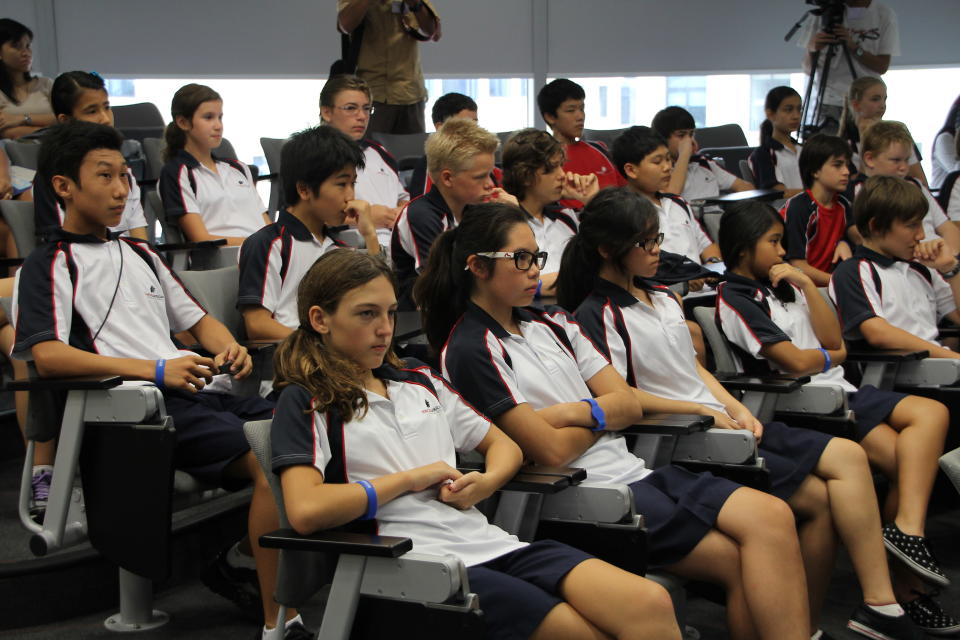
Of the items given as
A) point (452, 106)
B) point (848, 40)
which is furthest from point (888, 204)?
point (848, 40)

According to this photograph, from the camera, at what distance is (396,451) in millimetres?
1890

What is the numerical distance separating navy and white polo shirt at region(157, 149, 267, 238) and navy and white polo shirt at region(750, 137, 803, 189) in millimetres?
2884

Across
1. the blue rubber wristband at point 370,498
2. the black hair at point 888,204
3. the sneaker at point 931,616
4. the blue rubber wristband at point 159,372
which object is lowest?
the sneaker at point 931,616

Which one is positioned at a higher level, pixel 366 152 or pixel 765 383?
pixel 366 152

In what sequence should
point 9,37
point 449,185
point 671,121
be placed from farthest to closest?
point 671,121
point 9,37
point 449,185

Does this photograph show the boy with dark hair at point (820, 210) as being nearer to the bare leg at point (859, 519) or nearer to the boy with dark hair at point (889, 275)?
the boy with dark hair at point (889, 275)

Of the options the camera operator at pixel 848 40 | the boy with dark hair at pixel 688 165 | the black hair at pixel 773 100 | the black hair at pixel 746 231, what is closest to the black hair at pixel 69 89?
the black hair at pixel 746 231

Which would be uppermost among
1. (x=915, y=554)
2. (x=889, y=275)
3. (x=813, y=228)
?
(x=813, y=228)

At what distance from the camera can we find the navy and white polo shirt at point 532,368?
2158 mm

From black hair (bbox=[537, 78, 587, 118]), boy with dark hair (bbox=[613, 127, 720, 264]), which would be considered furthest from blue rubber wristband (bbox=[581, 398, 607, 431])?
black hair (bbox=[537, 78, 587, 118])

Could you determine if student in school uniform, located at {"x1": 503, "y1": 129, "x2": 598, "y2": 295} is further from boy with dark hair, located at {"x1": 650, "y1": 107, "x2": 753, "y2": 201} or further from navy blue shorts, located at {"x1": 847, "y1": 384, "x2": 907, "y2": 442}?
boy with dark hair, located at {"x1": 650, "y1": 107, "x2": 753, "y2": 201}

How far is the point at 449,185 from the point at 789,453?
4.50 feet

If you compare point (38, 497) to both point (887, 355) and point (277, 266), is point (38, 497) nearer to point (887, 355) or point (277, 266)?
point (277, 266)

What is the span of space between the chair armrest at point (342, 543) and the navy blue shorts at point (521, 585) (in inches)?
7.6
